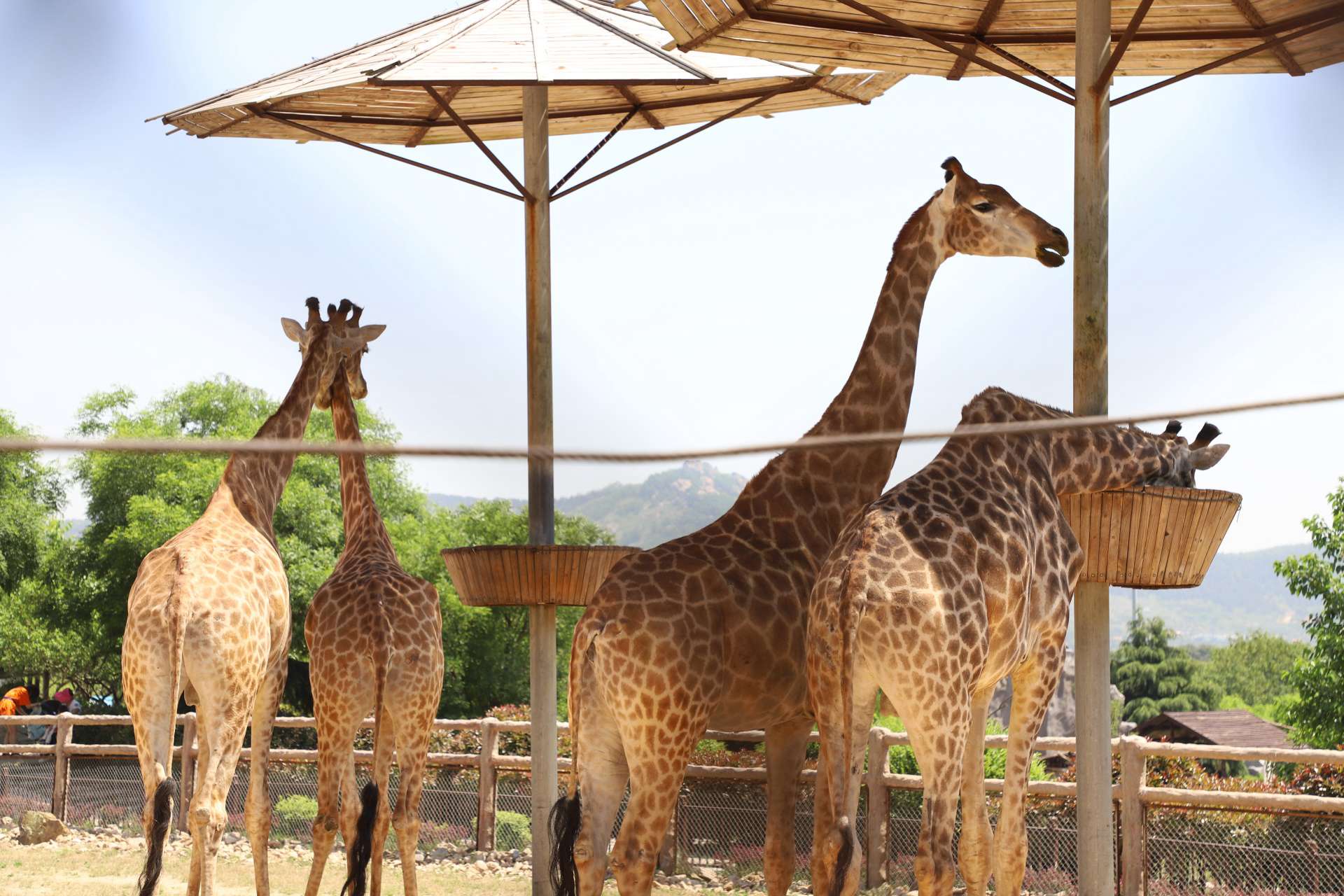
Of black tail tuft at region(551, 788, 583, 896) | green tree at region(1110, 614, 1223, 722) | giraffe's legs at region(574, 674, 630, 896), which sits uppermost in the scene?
giraffe's legs at region(574, 674, 630, 896)

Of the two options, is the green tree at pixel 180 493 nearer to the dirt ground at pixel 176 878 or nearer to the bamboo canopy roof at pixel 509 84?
the dirt ground at pixel 176 878

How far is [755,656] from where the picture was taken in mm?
5727

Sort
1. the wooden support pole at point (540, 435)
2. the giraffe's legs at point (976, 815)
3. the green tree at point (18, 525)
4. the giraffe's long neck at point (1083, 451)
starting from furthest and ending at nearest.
A: the green tree at point (18, 525)
the wooden support pole at point (540, 435)
the giraffe's long neck at point (1083, 451)
the giraffe's legs at point (976, 815)

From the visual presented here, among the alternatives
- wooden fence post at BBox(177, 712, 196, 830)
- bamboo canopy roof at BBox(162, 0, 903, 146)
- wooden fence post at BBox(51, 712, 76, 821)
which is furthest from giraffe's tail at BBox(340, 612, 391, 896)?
wooden fence post at BBox(51, 712, 76, 821)

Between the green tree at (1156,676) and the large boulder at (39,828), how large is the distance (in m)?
38.7

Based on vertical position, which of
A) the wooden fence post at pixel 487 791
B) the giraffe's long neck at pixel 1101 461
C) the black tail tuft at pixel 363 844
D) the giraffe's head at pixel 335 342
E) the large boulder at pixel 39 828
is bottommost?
the large boulder at pixel 39 828

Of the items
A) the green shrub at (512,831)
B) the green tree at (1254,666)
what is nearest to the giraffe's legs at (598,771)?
the green shrub at (512,831)

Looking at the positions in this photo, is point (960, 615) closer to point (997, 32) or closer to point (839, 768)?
point (839, 768)

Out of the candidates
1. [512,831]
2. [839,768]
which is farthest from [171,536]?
[839,768]

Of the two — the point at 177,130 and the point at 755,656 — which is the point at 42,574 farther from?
the point at 755,656

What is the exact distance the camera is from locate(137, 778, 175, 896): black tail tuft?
6.78m

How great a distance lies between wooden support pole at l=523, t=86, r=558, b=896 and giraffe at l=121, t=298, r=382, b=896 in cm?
145

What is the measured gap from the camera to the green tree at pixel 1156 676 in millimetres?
45781

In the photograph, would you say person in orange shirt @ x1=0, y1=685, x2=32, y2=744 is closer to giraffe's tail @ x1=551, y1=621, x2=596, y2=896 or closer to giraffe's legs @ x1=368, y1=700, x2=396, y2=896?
giraffe's legs @ x1=368, y1=700, x2=396, y2=896
